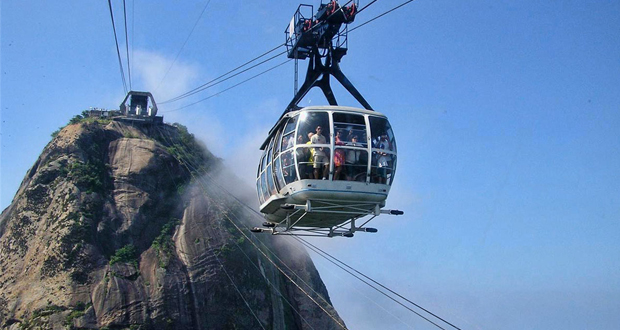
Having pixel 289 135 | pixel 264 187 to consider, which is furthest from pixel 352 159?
pixel 264 187

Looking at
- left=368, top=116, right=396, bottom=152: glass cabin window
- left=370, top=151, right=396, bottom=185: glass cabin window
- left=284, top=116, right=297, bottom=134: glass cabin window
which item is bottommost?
left=370, top=151, right=396, bottom=185: glass cabin window

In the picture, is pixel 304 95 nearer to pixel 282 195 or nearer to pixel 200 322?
pixel 282 195

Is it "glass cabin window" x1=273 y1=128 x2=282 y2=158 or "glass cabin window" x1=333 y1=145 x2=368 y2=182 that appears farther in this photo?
"glass cabin window" x1=273 y1=128 x2=282 y2=158

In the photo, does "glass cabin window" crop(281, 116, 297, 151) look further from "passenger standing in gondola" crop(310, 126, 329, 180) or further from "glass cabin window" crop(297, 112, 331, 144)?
"passenger standing in gondola" crop(310, 126, 329, 180)

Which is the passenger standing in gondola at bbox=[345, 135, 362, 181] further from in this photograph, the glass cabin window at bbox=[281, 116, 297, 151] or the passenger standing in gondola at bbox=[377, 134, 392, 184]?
the glass cabin window at bbox=[281, 116, 297, 151]

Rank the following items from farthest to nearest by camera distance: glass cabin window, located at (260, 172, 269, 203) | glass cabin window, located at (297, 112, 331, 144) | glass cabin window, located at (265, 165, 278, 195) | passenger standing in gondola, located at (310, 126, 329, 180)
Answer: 1. glass cabin window, located at (260, 172, 269, 203)
2. glass cabin window, located at (265, 165, 278, 195)
3. glass cabin window, located at (297, 112, 331, 144)
4. passenger standing in gondola, located at (310, 126, 329, 180)

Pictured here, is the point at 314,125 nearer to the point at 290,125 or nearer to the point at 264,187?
the point at 290,125

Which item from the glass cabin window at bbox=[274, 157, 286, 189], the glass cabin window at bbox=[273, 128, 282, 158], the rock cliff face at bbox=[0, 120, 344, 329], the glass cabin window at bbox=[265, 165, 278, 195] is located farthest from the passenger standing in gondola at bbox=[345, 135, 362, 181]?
the rock cliff face at bbox=[0, 120, 344, 329]

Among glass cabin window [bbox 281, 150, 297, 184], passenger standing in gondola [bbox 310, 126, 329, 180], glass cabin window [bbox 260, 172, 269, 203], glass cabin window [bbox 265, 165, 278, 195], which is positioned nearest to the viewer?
passenger standing in gondola [bbox 310, 126, 329, 180]

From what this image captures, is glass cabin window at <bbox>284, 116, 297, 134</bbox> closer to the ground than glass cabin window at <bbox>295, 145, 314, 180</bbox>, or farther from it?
farther from it
